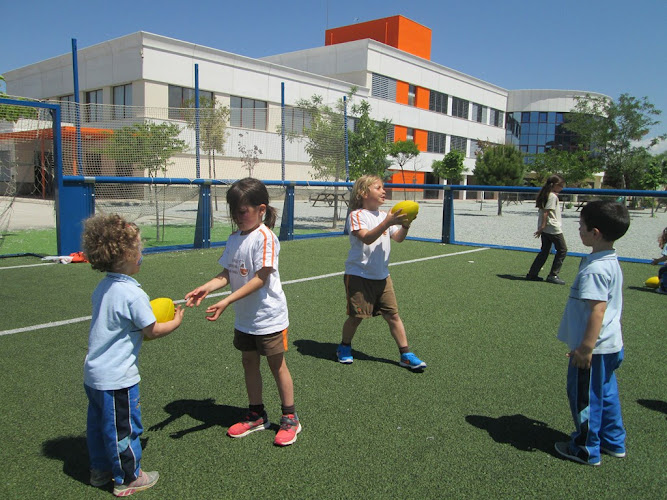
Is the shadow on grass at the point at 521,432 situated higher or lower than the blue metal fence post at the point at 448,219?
lower

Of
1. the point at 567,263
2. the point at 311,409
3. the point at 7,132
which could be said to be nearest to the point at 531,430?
the point at 311,409

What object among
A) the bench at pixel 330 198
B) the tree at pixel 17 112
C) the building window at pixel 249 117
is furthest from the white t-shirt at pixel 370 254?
the bench at pixel 330 198

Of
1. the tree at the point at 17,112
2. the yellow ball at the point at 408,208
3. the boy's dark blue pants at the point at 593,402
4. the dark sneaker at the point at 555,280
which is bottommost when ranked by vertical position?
the dark sneaker at the point at 555,280

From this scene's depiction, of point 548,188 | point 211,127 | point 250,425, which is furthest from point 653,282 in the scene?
point 211,127

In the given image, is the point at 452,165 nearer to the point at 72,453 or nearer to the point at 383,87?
the point at 383,87

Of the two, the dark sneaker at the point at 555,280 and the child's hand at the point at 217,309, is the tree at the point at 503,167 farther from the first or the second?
the child's hand at the point at 217,309

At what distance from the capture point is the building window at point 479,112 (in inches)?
2192

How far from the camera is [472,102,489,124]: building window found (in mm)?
55688

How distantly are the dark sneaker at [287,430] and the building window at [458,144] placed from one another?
52167mm

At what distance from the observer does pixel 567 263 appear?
10.5 m

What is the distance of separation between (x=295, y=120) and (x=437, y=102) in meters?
39.9

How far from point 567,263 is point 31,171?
1045 centimetres

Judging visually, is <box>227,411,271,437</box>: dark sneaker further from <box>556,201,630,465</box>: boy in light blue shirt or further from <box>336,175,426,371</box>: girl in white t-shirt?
<box>556,201,630,465</box>: boy in light blue shirt

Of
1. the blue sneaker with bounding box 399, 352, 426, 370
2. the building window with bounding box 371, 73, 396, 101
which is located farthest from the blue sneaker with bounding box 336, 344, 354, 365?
the building window with bounding box 371, 73, 396, 101
